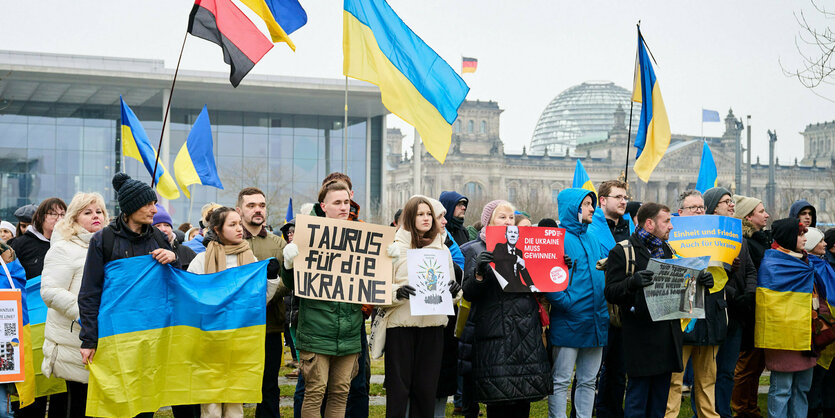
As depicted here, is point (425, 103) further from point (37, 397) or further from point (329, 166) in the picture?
point (329, 166)

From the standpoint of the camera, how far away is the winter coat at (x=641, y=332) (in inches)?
267

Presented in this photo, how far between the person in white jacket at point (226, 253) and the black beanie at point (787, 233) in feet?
15.6

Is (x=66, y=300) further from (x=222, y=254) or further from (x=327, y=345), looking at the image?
(x=327, y=345)

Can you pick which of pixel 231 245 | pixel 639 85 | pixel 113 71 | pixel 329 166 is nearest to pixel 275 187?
pixel 329 166

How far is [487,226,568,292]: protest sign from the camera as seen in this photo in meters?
6.71

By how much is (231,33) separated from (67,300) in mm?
2943

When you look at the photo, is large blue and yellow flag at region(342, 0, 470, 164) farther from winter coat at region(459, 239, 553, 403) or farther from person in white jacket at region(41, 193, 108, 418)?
person in white jacket at region(41, 193, 108, 418)

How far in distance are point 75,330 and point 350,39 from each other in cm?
335

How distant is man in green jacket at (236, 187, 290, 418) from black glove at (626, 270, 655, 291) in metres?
2.83

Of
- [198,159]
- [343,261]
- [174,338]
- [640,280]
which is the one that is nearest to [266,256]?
[343,261]

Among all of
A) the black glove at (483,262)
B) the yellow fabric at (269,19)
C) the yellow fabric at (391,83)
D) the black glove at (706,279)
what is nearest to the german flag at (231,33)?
the yellow fabric at (269,19)

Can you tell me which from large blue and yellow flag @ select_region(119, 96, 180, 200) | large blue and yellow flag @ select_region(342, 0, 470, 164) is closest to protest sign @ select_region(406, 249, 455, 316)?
large blue and yellow flag @ select_region(342, 0, 470, 164)

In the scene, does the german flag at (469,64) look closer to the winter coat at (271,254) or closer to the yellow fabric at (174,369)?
the winter coat at (271,254)

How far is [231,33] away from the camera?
767cm
